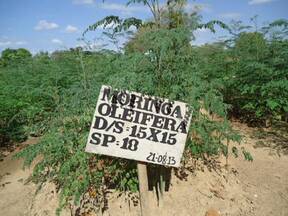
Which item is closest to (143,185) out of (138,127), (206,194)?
(138,127)

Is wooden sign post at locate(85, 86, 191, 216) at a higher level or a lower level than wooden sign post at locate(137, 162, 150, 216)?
higher

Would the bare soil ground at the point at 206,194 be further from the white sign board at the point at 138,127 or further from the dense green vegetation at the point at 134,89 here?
the white sign board at the point at 138,127

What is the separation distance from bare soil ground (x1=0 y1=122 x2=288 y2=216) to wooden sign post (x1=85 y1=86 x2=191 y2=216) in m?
0.98

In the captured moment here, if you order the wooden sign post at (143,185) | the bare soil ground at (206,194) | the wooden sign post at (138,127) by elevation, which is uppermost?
the wooden sign post at (138,127)

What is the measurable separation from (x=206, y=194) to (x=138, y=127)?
1.60 meters

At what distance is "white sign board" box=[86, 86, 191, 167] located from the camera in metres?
2.23

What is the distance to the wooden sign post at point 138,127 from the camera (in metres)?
2.23

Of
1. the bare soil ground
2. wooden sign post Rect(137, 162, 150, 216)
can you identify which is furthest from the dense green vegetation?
wooden sign post Rect(137, 162, 150, 216)

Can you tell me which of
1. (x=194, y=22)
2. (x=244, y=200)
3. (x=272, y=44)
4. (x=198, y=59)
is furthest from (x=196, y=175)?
(x=272, y=44)

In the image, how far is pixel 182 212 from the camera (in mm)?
3100

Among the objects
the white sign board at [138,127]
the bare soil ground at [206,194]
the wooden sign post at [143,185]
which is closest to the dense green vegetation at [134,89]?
the white sign board at [138,127]

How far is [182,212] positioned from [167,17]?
2.00 m

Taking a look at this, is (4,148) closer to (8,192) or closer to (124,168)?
(8,192)

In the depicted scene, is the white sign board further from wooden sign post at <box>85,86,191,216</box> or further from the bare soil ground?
the bare soil ground
